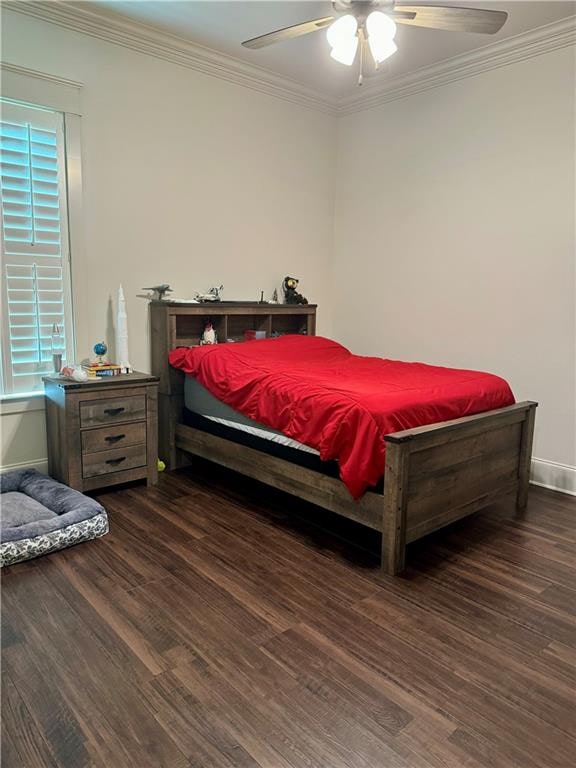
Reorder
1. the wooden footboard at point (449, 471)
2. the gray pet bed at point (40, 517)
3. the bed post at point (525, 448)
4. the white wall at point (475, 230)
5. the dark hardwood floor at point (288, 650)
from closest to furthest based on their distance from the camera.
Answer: the dark hardwood floor at point (288, 650) → the wooden footboard at point (449, 471) → the gray pet bed at point (40, 517) → the bed post at point (525, 448) → the white wall at point (475, 230)

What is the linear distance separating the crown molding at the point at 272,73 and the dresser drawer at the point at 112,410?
223cm

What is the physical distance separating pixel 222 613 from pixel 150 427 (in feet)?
5.00

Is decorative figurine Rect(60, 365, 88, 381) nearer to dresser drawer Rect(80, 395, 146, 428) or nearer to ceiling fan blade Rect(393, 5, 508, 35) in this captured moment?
dresser drawer Rect(80, 395, 146, 428)

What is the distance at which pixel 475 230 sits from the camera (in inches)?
149

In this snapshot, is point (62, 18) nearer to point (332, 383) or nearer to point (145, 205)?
point (145, 205)

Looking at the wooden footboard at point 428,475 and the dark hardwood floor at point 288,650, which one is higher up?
the wooden footboard at point 428,475

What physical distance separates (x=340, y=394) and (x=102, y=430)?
146 centimetres

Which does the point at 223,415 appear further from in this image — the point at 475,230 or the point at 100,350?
the point at 475,230

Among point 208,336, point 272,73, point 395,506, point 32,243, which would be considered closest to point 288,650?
point 395,506

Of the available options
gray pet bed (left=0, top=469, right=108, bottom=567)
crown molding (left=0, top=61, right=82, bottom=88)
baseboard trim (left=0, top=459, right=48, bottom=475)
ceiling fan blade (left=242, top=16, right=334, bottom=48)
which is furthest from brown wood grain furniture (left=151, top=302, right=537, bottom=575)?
ceiling fan blade (left=242, top=16, right=334, bottom=48)

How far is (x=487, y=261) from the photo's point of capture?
3.74 m

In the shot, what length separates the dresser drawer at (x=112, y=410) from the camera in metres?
2.98

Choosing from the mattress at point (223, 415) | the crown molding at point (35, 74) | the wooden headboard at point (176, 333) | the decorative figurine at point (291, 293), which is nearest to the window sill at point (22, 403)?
the wooden headboard at point (176, 333)

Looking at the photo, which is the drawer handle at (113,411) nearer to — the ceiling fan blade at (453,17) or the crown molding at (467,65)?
the ceiling fan blade at (453,17)
